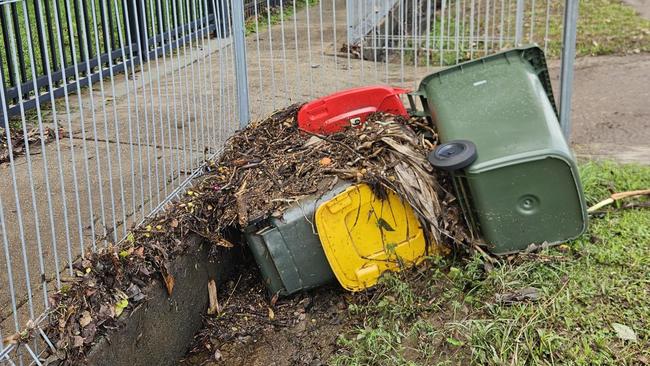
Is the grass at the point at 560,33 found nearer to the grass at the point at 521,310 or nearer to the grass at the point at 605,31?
the grass at the point at 605,31

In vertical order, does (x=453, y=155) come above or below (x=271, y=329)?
above

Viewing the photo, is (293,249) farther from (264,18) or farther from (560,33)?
(560,33)

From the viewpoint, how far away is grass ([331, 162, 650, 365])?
3.10 metres

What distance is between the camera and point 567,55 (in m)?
4.62

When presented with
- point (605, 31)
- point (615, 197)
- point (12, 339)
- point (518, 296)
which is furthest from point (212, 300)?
point (605, 31)

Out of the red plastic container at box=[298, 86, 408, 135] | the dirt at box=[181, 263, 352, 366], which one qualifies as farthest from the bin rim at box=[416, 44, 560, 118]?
the dirt at box=[181, 263, 352, 366]

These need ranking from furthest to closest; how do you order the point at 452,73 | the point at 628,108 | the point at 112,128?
the point at 628,108
the point at 112,128
the point at 452,73

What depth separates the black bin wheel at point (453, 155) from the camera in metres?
3.54

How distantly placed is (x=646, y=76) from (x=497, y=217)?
4.82 meters

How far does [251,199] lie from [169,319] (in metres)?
0.79

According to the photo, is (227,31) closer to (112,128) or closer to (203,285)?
(112,128)

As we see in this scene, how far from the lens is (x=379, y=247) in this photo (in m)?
3.77

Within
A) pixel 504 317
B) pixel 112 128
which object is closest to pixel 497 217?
pixel 504 317

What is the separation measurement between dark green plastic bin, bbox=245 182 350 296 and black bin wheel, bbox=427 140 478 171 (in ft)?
1.67
